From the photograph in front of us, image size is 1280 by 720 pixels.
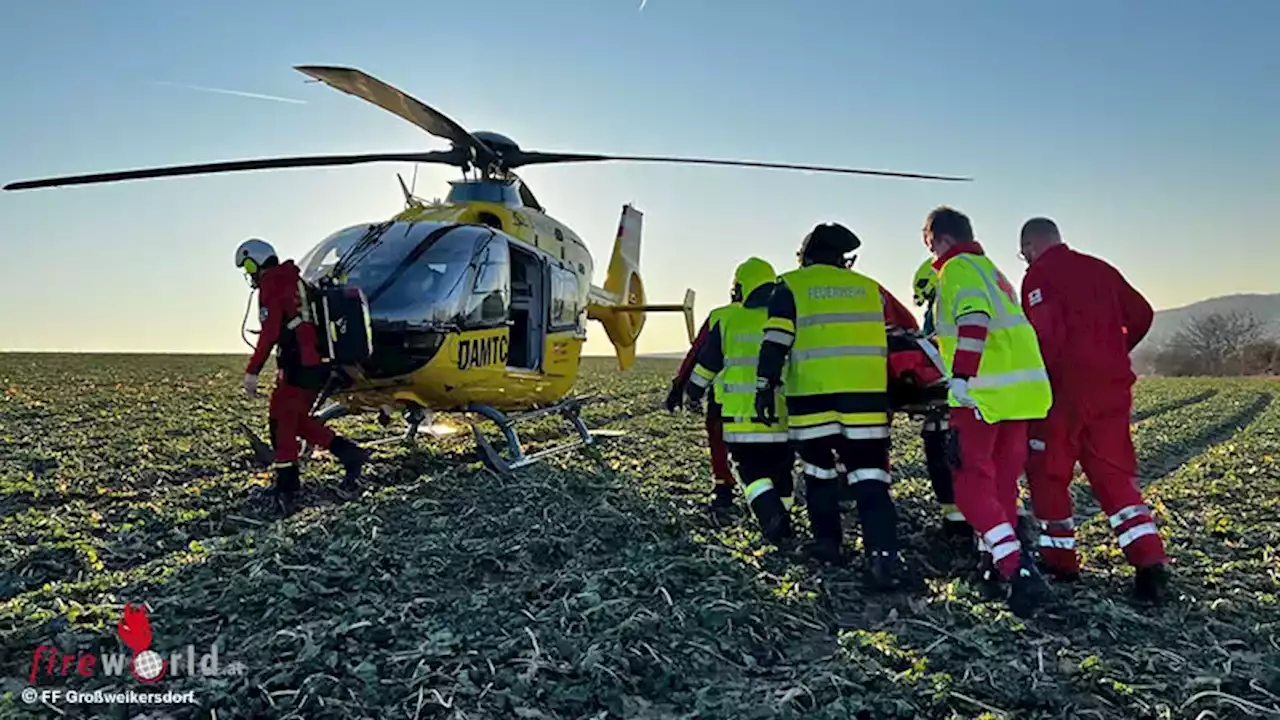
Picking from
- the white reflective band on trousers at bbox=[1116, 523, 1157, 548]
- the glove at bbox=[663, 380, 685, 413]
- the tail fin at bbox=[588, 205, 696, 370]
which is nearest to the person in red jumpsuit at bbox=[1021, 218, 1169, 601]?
the white reflective band on trousers at bbox=[1116, 523, 1157, 548]

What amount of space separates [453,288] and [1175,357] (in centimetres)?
10592

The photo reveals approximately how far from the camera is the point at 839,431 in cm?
607

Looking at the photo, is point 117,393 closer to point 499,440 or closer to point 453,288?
point 499,440

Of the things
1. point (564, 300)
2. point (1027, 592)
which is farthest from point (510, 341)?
point (1027, 592)

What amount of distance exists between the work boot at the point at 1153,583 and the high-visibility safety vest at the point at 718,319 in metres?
3.20

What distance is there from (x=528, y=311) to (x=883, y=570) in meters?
6.27

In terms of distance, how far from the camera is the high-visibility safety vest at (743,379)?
6.86 metres

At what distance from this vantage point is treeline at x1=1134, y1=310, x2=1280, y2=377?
85.3 m

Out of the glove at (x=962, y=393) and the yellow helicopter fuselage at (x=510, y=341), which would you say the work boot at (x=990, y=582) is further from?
the yellow helicopter fuselage at (x=510, y=341)

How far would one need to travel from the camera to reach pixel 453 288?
9023 mm

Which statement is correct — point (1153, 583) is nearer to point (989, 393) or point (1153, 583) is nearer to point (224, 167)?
point (989, 393)

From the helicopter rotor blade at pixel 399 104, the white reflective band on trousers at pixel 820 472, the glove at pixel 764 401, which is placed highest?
the helicopter rotor blade at pixel 399 104

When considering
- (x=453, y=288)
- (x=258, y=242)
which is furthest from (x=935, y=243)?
(x=258, y=242)

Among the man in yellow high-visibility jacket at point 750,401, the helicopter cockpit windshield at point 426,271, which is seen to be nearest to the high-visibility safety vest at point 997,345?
the man in yellow high-visibility jacket at point 750,401
